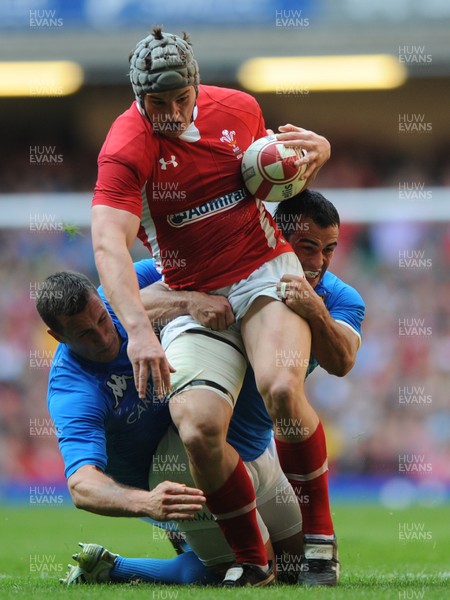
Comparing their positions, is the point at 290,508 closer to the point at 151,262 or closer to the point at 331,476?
the point at 151,262

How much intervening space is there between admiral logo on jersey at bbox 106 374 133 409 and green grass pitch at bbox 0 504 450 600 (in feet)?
2.63

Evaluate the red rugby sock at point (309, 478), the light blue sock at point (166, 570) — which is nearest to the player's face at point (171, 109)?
the red rugby sock at point (309, 478)

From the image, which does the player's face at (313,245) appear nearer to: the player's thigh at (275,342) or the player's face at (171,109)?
the player's thigh at (275,342)

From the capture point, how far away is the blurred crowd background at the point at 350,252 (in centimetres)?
1384

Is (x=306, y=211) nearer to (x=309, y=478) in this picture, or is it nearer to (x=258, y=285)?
(x=258, y=285)

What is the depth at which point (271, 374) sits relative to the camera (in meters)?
4.45

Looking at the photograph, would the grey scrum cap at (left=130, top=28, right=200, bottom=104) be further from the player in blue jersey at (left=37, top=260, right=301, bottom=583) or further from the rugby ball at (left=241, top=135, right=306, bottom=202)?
the player in blue jersey at (left=37, top=260, right=301, bottom=583)

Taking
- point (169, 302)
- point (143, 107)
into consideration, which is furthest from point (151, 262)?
point (143, 107)

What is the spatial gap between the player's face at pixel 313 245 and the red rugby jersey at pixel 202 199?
139mm

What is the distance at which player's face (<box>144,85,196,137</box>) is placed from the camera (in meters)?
4.62

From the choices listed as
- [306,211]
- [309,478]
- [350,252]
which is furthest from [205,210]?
[350,252]

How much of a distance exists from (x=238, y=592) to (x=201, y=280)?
1.48 metres

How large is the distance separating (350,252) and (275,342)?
10.6 meters

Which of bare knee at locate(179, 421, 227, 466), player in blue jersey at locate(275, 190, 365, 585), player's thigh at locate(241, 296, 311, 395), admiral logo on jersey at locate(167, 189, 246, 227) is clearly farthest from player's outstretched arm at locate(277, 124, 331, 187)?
bare knee at locate(179, 421, 227, 466)
